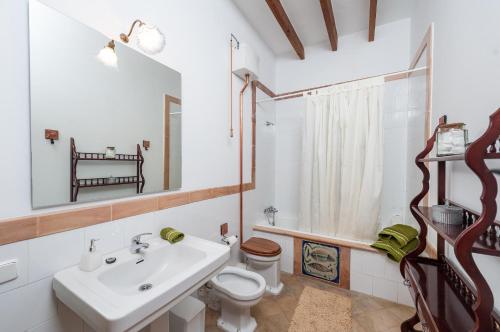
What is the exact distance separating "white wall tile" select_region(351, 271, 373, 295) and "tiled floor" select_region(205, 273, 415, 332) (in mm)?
40

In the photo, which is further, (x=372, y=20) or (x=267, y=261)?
(x=372, y=20)

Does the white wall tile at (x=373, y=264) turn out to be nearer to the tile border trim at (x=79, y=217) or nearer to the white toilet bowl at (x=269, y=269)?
the white toilet bowl at (x=269, y=269)

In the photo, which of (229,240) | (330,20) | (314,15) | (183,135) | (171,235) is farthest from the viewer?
(314,15)

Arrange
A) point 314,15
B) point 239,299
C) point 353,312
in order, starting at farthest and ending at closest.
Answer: point 314,15 < point 353,312 < point 239,299

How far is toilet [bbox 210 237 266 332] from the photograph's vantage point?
1.32 metres

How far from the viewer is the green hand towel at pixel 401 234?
162 centimetres

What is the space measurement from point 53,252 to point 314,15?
2.66 m

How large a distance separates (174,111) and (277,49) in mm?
1962

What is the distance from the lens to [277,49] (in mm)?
2664

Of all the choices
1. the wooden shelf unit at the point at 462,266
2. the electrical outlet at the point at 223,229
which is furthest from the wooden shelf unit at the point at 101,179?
the wooden shelf unit at the point at 462,266

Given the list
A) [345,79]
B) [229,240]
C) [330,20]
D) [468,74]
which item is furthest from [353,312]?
[330,20]

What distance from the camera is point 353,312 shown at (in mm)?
1607

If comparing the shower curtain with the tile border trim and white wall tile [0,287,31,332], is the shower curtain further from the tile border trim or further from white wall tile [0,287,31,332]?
white wall tile [0,287,31,332]

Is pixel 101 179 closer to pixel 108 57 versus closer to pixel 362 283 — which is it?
pixel 108 57
